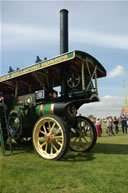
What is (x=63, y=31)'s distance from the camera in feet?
24.2

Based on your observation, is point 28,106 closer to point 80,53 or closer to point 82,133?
point 82,133

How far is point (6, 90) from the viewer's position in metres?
8.63

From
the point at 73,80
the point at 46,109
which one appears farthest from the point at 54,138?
the point at 73,80

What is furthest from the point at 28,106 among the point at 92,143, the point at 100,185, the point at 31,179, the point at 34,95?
the point at 100,185

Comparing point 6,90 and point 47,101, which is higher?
point 6,90

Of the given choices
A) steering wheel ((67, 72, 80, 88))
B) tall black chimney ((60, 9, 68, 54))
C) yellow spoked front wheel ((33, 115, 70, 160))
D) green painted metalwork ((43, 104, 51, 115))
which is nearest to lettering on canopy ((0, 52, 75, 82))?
steering wheel ((67, 72, 80, 88))

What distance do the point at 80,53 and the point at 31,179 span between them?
12.5 ft

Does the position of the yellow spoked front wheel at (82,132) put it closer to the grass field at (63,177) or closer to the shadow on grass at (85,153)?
the shadow on grass at (85,153)

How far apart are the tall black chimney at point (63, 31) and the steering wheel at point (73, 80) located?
1.37 m

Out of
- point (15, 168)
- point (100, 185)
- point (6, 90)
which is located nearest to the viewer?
point (100, 185)

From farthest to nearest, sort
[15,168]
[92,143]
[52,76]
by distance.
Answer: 1. [52,76]
2. [92,143]
3. [15,168]

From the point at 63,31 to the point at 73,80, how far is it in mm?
2570

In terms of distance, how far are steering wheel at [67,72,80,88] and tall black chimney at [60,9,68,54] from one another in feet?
4.48

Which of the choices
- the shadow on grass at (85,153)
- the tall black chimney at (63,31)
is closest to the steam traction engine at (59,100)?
the tall black chimney at (63,31)
